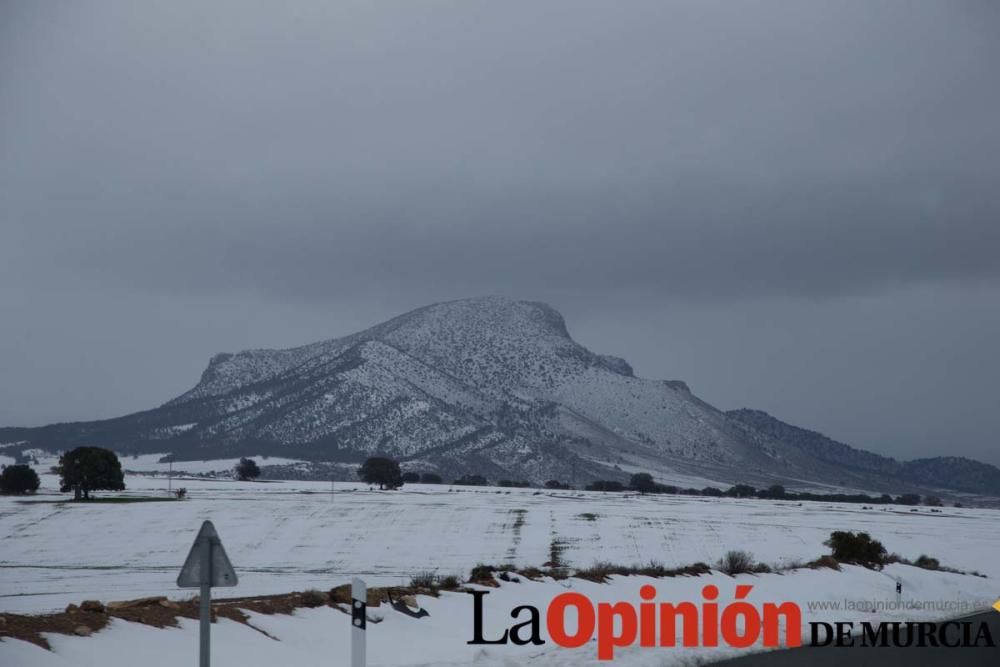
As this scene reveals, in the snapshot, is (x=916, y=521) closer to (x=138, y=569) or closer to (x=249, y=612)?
(x=138, y=569)

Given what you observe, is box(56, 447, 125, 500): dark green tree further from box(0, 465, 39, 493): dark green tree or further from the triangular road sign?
the triangular road sign


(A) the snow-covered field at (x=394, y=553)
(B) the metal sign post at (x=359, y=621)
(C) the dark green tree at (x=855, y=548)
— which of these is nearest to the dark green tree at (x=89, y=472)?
(A) the snow-covered field at (x=394, y=553)

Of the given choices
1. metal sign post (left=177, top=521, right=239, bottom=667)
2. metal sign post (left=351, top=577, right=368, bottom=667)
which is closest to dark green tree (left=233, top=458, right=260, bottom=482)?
metal sign post (left=351, top=577, right=368, bottom=667)

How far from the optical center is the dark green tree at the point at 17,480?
118m

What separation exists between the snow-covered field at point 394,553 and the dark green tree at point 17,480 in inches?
103

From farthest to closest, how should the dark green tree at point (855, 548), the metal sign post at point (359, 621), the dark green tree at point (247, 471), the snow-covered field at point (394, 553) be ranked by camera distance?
the dark green tree at point (247, 471)
the dark green tree at point (855, 548)
the snow-covered field at point (394, 553)
the metal sign post at point (359, 621)

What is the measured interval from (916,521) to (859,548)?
5576 centimetres

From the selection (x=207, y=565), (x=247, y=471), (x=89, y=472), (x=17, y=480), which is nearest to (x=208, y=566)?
(x=207, y=565)

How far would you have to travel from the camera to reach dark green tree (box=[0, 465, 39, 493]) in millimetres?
117875

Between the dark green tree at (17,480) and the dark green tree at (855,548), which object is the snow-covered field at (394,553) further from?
the dark green tree at (855,548)

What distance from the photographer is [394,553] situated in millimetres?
60406

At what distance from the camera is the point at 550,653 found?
18.5m

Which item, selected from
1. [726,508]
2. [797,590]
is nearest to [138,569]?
[797,590]

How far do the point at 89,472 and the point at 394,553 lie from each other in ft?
195
